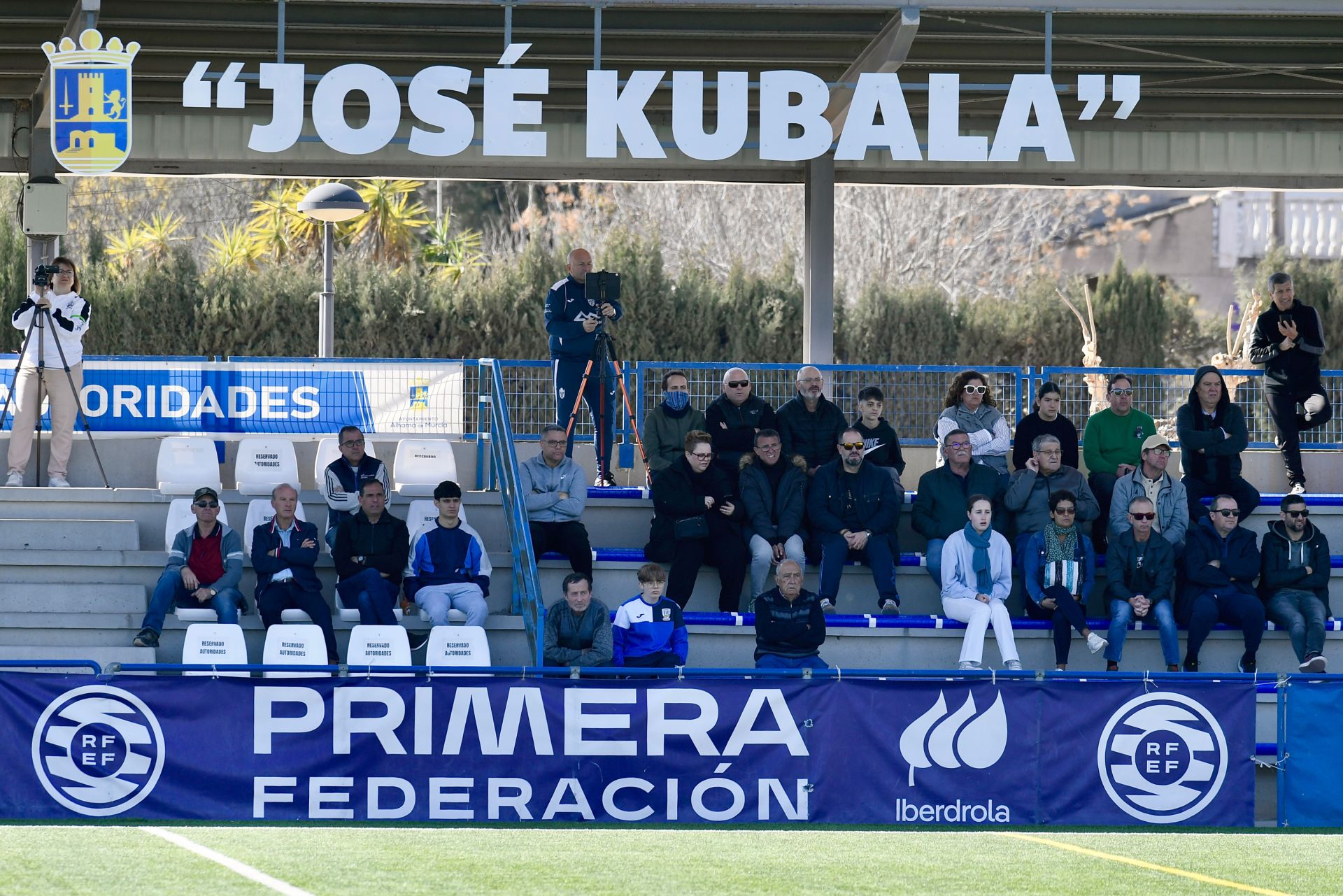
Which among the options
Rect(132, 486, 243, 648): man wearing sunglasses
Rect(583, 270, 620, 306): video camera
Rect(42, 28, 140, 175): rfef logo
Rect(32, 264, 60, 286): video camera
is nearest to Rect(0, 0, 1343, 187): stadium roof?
Rect(42, 28, 140, 175): rfef logo

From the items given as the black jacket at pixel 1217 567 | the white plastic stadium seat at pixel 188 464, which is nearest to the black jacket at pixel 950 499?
the black jacket at pixel 1217 567

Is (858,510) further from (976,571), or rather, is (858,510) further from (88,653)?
(88,653)

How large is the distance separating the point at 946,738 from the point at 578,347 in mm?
5856

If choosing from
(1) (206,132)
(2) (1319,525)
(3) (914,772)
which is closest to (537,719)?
(3) (914,772)

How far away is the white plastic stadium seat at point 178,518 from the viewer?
14.3 meters

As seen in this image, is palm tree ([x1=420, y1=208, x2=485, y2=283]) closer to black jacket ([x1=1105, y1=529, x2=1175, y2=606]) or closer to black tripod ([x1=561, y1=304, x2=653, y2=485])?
black tripod ([x1=561, y1=304, x2=653, y2=485])

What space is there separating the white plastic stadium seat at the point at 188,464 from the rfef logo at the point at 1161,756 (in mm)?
7783

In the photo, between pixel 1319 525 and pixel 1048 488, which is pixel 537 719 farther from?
pixel 1319 525

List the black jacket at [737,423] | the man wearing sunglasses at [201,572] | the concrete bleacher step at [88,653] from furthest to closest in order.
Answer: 1. the black jacket at [737,423]
2. the man wearing sunglasses at [201,572]
3. the concrete bleacher step at [88,653]

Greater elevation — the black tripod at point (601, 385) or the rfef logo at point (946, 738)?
the black tripod at point (601, 385)

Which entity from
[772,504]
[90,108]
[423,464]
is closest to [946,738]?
[772,504]

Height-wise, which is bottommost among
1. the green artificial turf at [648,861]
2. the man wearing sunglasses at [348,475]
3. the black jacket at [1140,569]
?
the green artificial turf at [648,861]

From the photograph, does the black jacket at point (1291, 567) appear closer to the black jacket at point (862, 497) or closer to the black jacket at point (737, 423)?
the black jacket at point (862, 497)

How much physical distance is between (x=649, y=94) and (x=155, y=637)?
5702 millimetres
